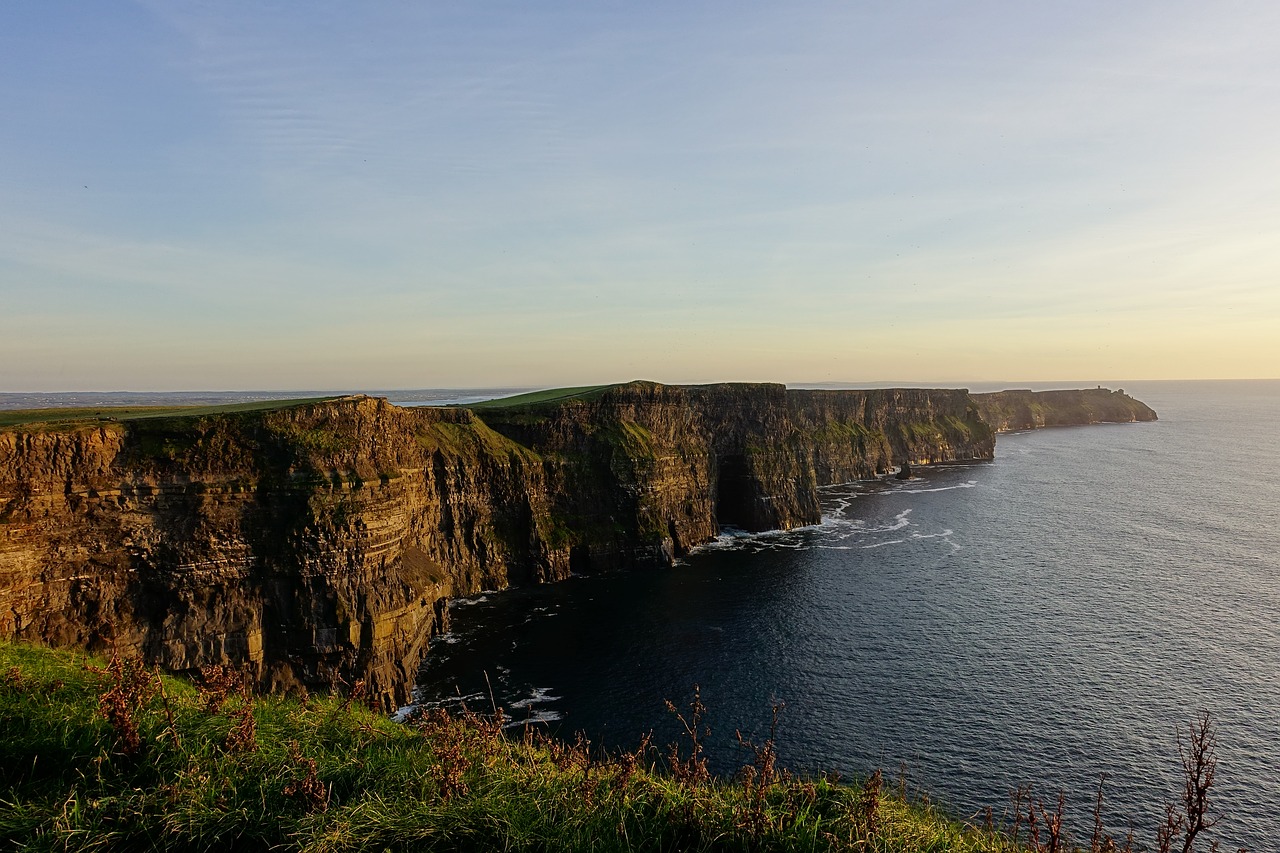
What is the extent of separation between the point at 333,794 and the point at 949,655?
201 feet

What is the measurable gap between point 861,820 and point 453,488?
244ft

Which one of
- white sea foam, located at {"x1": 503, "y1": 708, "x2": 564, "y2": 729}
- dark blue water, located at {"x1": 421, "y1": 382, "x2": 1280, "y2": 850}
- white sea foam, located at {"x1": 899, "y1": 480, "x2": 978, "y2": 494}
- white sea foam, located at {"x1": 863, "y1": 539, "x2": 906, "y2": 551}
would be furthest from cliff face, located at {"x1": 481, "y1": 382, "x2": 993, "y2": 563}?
white sea foam, located at {"x1": 899, "y1": 480, "x2": 978, "y2": 494}

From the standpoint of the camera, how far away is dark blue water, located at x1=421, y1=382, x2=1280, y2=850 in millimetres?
43875

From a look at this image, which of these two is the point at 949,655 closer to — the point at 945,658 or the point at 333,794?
the point at 945,658

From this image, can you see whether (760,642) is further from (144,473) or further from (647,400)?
(144,473)

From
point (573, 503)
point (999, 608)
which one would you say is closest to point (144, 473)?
point (573, 503)

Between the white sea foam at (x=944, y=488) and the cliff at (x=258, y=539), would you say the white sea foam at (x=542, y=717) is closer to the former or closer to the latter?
the cliff at (x=258, y=539)

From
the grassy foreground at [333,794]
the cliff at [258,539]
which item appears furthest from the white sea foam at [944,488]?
the grassy foreground at [333,794]

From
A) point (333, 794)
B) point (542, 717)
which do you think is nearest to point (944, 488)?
point (542, 717)

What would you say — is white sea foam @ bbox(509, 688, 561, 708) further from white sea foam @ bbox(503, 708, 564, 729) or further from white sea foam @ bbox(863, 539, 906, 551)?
white sea foam @ bbox(863, 539, 906, 551)

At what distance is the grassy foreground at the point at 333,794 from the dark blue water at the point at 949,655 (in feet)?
37.5

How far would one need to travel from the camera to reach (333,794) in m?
11.7

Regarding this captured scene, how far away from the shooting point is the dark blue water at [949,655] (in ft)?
144

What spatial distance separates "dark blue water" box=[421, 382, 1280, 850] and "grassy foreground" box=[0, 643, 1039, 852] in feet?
37.5
